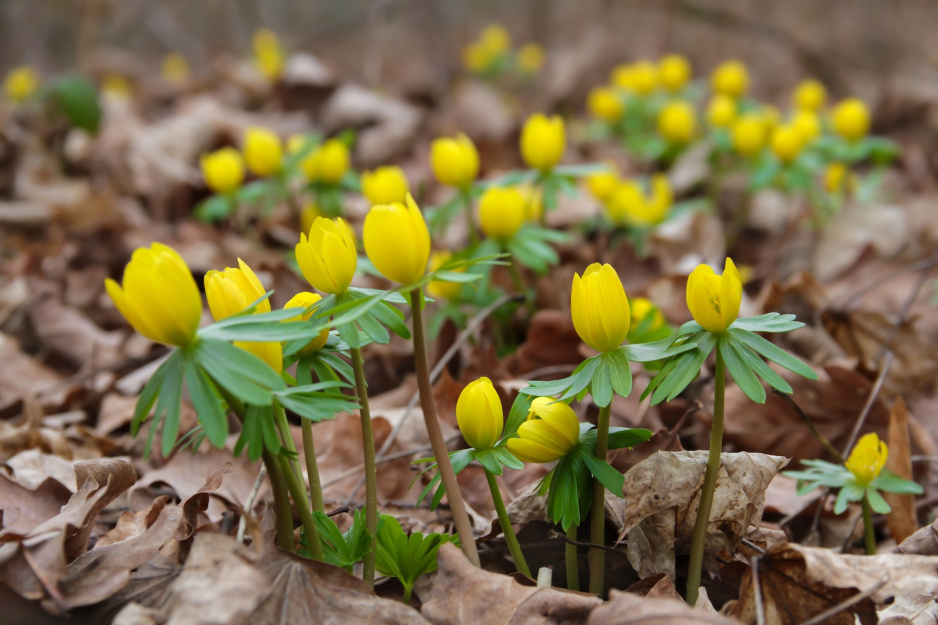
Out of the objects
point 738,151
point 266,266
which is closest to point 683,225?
point 738,151

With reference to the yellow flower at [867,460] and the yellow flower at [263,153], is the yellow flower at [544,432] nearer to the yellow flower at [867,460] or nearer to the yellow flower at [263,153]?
the yellow flower at [867,460]

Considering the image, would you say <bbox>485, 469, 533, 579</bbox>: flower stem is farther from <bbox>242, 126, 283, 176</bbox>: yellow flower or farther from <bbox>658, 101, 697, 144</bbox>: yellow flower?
<bbox>658, 101, 697, 144</bbox>: yellow flower

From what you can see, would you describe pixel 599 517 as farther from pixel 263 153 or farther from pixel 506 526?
pixel 263 153

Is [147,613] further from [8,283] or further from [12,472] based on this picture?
[8,283]

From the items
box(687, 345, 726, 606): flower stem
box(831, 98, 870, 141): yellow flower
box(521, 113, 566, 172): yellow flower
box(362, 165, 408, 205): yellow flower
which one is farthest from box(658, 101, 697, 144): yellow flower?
box(687, 345, 726, 606): flower stem

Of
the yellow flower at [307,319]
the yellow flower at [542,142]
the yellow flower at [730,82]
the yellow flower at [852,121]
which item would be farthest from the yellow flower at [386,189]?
the yellow flower at [730,82]

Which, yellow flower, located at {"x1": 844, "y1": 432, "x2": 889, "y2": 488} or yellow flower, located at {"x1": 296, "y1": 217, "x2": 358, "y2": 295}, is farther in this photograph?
yellow flower, located at {"x1": 844, "y1": 432, "x2": 889, "y2": 488}

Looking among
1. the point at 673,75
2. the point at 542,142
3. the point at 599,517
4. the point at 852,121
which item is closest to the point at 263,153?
the point at 542,142

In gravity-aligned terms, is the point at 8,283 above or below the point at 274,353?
below
